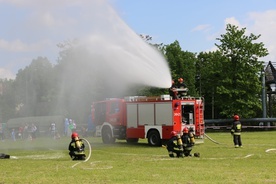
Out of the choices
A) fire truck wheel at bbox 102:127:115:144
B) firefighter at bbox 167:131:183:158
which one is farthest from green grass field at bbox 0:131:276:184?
A: fire truck wheel at bbox 102:127:115:144

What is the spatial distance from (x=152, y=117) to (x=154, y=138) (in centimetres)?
116

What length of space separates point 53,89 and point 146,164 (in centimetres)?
1926

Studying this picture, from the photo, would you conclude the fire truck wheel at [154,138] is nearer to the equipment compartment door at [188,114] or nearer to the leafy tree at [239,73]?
the equipment compartment door at [188,114]

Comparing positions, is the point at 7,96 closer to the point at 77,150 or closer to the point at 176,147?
the point at 77,150

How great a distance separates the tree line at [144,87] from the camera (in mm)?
28828

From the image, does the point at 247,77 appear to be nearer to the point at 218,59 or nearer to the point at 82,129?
the point at 218,59

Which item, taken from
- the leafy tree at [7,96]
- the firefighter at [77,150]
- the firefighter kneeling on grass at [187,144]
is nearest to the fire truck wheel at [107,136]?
the leafy tree at [7,96]

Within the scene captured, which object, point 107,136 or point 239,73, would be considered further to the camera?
point 239,73

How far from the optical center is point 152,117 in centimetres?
2488

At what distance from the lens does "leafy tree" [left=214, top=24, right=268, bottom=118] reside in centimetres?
4372

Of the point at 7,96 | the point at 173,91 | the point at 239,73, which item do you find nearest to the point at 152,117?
the point at 173,91

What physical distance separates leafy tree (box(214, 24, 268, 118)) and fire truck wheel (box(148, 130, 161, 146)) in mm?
20030

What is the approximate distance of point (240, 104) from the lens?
143 ft

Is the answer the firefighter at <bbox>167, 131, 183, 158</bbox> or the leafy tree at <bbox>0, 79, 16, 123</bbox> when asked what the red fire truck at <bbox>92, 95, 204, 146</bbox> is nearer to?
the leafy tree at <bbox>0, 79, 16, 123</bbox>
